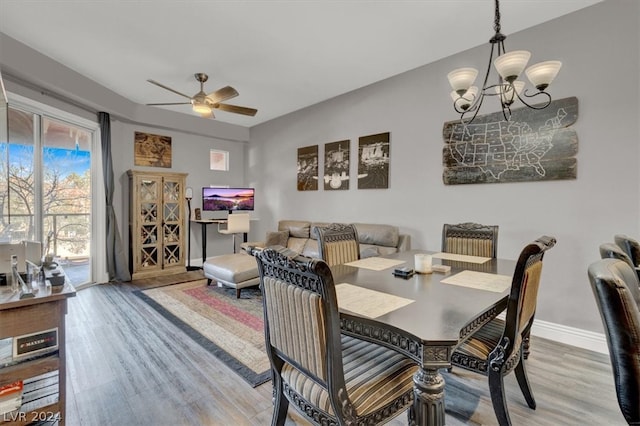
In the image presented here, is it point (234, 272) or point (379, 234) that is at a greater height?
point (379, 234)

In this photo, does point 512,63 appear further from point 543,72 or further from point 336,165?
point 336,165

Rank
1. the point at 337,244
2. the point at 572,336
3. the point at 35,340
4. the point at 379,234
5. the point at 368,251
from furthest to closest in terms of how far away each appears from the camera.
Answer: the point at 379,234 < the point at 368,251 < the point at 572,336 < the point at 337,244 < the point at 35,340

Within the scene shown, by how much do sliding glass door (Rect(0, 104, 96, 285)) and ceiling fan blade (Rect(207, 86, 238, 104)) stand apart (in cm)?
206

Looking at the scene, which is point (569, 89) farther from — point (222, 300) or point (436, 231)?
point (222, 300)

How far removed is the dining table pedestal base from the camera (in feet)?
3.45

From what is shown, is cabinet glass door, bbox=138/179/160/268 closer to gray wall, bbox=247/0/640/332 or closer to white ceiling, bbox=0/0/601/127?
white ceiling, bbox=0/0/601/127

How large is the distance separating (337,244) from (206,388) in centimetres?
141

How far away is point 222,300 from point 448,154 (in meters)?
3.29

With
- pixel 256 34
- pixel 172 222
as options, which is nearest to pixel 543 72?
pixel 256 34

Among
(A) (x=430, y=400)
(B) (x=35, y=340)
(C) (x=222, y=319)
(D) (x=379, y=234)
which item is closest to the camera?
(A) (x=430, y=400)

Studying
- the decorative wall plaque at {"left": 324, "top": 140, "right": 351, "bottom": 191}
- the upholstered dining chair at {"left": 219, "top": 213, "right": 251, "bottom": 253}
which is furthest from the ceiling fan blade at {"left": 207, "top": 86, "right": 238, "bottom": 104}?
the upholstered dining chair at {"left": 219, "top": 213, "right": 251, "bottom": 253}

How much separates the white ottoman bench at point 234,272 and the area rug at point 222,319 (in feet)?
0.64

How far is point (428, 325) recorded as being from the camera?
1105 millimetres

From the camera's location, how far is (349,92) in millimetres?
4516
